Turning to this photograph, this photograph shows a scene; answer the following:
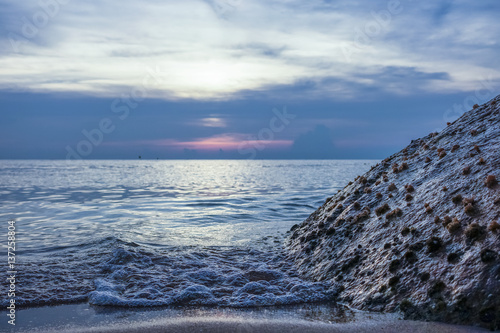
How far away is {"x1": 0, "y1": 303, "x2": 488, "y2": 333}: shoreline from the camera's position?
7270 millimetres

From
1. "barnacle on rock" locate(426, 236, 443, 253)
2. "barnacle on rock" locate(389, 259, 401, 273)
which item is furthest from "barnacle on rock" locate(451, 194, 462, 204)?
"barnacle on rock" locate(389, 259, 401, 273)

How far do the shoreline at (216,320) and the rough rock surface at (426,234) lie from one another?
0.47m

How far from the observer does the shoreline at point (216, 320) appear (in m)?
7.27

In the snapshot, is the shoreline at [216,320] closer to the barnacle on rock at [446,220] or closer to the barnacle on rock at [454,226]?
the barnacle on rock at [454,226]

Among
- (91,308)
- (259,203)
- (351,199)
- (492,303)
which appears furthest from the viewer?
(259,203)

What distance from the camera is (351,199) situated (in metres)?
13.1

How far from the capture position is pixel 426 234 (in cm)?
859

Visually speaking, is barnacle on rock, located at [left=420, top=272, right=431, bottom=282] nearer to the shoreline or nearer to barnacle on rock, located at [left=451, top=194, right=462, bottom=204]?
the shoreline

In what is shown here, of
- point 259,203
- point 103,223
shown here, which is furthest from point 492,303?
point 259,203

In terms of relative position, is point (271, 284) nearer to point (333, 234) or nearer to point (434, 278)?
point (333, 234)

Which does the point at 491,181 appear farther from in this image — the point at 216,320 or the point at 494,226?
the point at 216,320

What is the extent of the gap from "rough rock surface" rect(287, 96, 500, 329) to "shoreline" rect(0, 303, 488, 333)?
47 centimetres

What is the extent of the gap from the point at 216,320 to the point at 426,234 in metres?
4.98

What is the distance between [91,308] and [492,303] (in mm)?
8331
